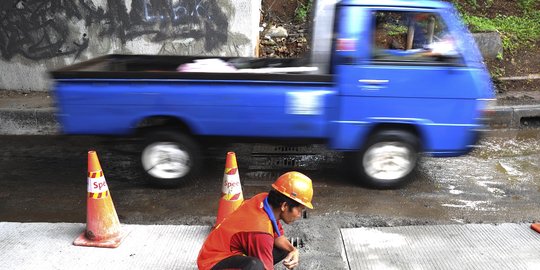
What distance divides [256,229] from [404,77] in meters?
2.85

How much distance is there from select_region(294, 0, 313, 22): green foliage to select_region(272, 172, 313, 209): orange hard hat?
843 centimetres

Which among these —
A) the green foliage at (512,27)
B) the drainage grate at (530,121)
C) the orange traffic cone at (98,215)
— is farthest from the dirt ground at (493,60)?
the orange traffic cone at (98,215)

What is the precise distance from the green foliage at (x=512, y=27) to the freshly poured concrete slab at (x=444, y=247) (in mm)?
6896

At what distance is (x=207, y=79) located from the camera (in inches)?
196

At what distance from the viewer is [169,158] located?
5.29m

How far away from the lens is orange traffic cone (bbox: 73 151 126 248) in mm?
3977

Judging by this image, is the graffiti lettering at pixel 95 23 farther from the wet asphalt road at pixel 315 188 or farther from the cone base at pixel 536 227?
the cone base at pixel 536 227

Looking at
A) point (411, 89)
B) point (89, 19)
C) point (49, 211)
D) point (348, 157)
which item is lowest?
point (49, 211)

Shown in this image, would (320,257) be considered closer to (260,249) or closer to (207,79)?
(260,249)

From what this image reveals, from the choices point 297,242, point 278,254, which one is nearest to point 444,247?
point 297,242

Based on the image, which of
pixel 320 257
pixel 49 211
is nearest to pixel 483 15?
pixel 320 257

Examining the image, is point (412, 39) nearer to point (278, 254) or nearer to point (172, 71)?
point (172, 71)

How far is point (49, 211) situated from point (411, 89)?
389cm

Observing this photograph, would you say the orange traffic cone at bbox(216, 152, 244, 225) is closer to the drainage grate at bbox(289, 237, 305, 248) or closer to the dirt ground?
the drainage grate at bbox(289, 237, 305, 248)
